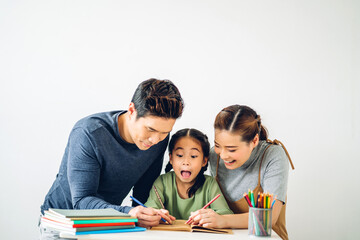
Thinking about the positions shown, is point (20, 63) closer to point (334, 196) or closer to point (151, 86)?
point (151, 86)

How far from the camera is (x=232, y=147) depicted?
1.70 meters

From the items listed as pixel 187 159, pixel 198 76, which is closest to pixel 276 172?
pixel 187 159

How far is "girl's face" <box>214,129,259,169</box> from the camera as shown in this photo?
66.7 inches

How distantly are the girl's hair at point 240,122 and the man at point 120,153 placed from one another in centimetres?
21

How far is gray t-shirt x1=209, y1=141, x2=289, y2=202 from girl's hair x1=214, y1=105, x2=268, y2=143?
117mm

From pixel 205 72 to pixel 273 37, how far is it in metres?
0.49

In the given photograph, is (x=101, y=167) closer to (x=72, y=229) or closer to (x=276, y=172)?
(x=72, y=229)

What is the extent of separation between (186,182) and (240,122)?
0.36 m

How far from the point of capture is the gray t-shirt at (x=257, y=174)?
1.66 metres

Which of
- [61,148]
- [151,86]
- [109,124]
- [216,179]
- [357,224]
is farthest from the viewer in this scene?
[61,148]

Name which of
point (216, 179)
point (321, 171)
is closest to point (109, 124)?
point (216, 179)

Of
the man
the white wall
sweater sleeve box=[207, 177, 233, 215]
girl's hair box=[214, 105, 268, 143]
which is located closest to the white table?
the man

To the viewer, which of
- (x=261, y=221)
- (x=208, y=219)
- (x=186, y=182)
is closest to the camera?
(x=261, y=221)

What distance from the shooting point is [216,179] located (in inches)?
73.6
